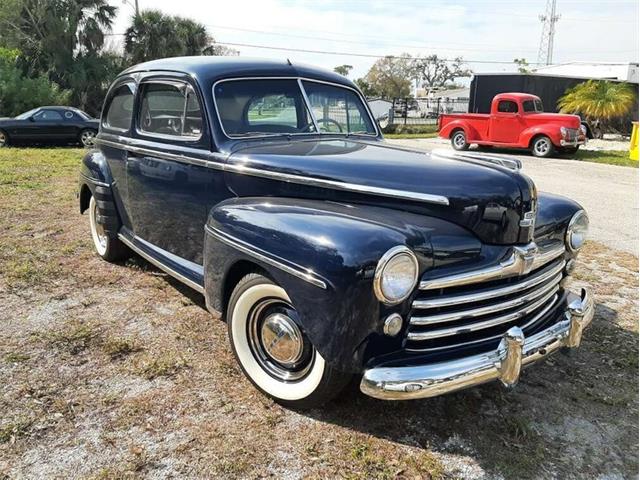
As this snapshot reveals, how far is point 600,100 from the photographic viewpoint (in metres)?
20.0

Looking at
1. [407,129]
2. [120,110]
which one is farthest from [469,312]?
[407,129]

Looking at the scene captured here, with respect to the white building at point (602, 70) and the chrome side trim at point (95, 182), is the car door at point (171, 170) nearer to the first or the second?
the chrome side trim at point (95, 182)

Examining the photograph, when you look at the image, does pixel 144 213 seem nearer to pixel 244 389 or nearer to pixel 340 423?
pixel 244 389

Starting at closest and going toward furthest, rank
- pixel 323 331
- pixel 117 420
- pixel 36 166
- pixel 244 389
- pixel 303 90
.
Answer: pixel 323 331 → pixel 117 420 → pixel 244 389 → pixel 303 90 → pixel 36 166

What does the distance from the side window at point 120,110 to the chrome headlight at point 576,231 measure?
3.31 meters

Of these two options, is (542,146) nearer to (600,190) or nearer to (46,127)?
(600,190)

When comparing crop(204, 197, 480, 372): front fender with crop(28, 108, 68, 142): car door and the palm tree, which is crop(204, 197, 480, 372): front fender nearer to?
crop(28, 108, 68, 142): car door

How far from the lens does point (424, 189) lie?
8.67ft

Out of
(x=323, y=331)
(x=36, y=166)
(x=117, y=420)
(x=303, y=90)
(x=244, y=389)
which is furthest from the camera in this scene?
(x=36, y=166)

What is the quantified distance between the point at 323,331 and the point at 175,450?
2.92 feet

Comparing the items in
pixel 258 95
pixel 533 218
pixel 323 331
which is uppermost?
pixel 258 95

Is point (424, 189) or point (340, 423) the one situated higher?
point (424, 189)

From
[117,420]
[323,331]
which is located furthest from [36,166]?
[323,331]

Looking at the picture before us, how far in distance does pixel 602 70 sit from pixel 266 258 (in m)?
32.6
